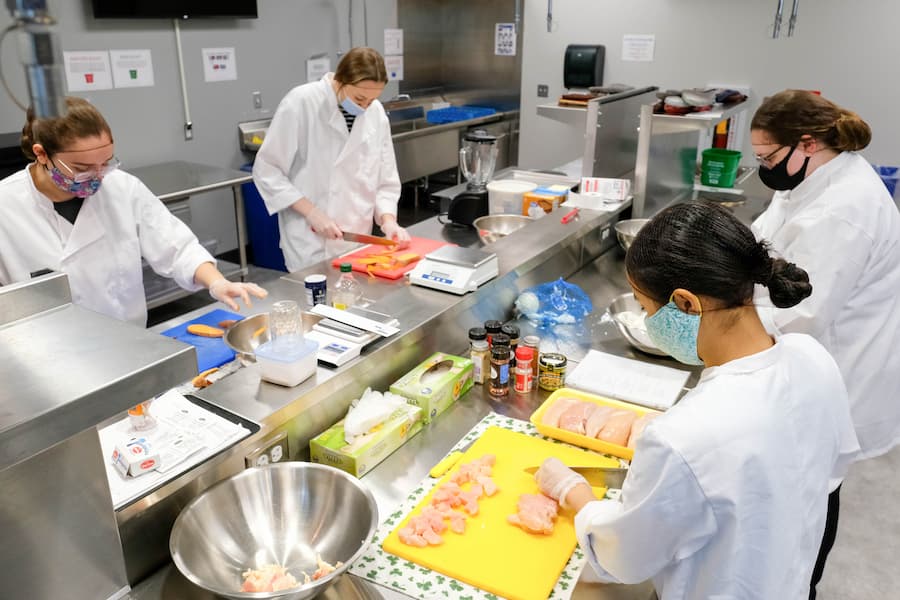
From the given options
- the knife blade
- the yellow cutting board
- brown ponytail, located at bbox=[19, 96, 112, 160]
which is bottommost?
the yellow cutting board

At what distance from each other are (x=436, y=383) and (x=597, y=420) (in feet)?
1.44

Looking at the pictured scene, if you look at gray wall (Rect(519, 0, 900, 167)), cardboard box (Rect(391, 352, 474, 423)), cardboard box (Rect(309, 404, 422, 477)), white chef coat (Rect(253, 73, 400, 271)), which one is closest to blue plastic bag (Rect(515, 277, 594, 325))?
cardboard box (Rect(391, 352, 474, 423))

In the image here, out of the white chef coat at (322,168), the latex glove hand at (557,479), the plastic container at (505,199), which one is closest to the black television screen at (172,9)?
the white chef coat at (322,168)

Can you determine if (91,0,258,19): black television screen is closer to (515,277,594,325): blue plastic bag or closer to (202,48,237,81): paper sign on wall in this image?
(202,48,237,81): paper sign on wall

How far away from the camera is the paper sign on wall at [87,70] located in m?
4.12

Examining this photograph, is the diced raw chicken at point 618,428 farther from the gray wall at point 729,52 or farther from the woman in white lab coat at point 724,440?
the gray wall at point 729,52

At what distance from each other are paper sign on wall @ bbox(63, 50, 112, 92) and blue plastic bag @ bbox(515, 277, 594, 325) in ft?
10.7

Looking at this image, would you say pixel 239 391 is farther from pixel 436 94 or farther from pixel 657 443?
pixel 436 94

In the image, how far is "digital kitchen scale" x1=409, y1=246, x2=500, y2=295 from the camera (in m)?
2.16

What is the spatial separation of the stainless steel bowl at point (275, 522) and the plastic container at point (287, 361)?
0.23m

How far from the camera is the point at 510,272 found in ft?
7.86

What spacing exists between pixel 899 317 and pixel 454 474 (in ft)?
4.61

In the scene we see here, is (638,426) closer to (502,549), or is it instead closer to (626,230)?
(502,549)

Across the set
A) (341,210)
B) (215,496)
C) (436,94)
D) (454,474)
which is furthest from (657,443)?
(436,94)
